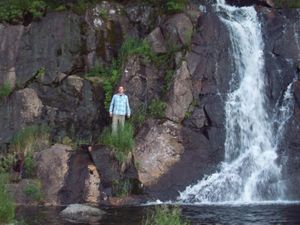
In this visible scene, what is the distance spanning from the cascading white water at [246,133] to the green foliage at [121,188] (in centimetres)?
177

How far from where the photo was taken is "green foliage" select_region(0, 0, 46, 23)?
22.6 m

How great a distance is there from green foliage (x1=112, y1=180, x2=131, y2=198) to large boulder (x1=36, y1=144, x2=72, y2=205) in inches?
66.7

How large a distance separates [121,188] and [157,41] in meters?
7.05

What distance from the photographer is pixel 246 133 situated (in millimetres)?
19906

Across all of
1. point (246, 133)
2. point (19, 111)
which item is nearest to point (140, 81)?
point (246, 133)

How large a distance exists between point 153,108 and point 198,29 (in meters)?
4.23

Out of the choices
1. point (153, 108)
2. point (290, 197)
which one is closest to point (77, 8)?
point (153, 108)

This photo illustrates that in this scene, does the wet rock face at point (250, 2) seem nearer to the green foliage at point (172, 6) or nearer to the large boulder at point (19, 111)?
the green foliage at point (172, 6)

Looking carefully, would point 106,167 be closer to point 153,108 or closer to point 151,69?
point 153,108

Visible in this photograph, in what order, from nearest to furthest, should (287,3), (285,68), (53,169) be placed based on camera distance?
(53,169), (285,68), (287,3)

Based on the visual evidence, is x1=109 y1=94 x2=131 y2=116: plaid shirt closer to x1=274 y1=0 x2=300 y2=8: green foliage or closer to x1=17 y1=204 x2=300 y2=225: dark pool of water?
x1=17 y1=204 x2=300 y2=225: dark pool of water

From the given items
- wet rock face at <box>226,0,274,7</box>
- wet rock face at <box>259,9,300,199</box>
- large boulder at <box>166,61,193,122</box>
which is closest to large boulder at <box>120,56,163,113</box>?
large boulder at <box>166,61,193,122</box>

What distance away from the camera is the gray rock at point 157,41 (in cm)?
2173

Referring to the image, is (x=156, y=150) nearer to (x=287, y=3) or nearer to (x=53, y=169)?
(x=53, y=169)
